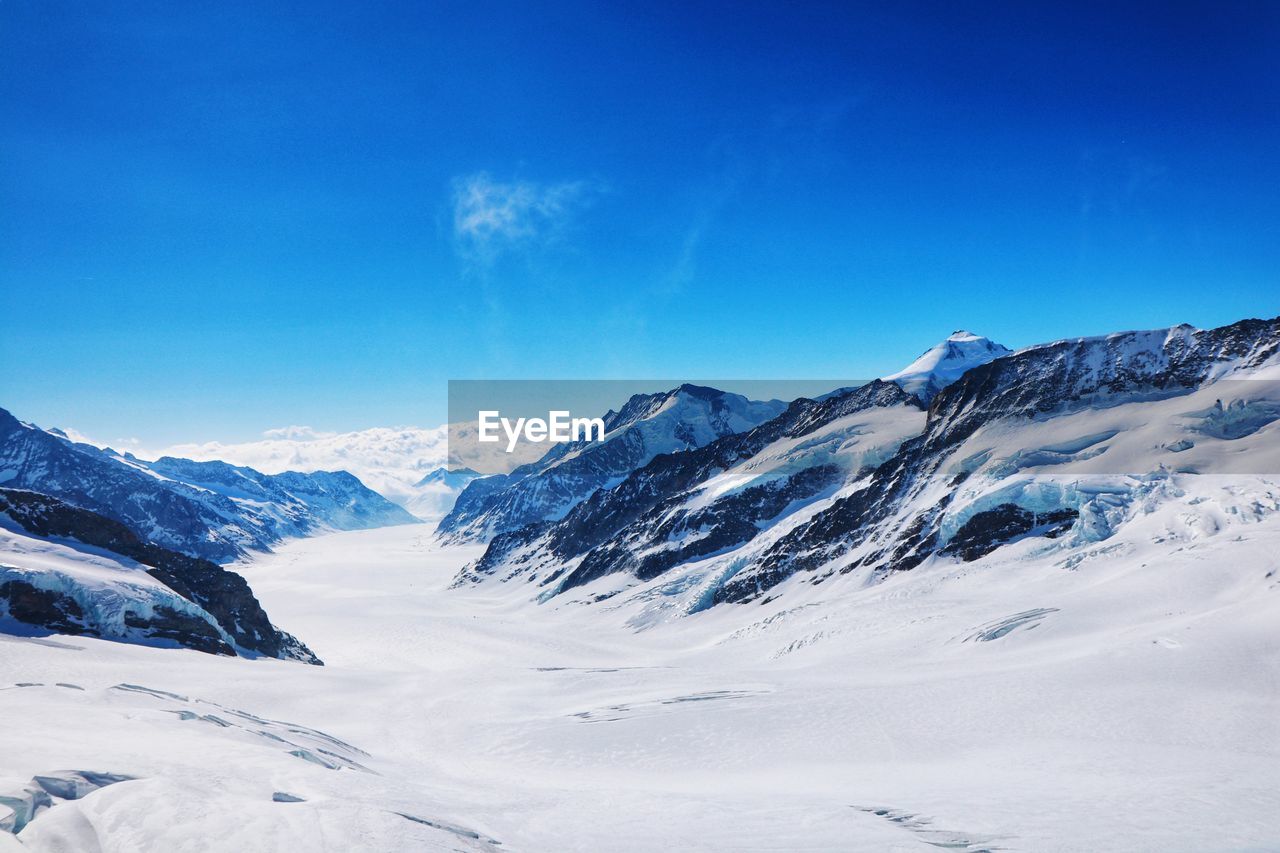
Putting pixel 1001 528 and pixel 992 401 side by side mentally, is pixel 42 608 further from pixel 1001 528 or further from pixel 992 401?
pixel 992 401

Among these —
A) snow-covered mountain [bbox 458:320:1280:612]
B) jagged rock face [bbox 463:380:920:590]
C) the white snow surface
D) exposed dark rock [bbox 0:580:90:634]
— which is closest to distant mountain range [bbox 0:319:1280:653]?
exposed dark rock [bbox 0:580:90:634]

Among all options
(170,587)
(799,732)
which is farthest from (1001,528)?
(170,587)

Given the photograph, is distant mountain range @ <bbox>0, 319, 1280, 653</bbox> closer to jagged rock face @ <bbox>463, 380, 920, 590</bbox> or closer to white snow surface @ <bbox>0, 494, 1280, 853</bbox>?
jagged rock face @ <bbox>463, 380, 920, 590</bbox>

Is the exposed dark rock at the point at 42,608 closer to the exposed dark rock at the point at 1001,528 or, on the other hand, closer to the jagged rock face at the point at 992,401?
the jagged rock face at the point at 992,401

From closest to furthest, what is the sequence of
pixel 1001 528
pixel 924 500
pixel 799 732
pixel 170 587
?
pixel 799 732, pixel 170 587, pixel 1001 528, pixel 924 500

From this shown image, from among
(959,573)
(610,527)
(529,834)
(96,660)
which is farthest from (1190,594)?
(610,527)

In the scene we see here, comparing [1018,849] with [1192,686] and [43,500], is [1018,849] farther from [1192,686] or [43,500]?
[43,500]
